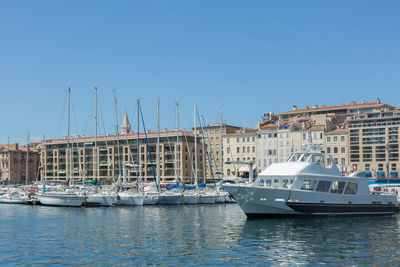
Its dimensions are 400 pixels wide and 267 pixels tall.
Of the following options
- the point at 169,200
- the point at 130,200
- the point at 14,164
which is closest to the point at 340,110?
the point at 169,200

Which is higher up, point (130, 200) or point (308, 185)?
point (308, 185)

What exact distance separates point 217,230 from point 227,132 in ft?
292

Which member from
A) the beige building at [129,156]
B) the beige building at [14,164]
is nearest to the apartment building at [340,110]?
the beige building at [129,156]

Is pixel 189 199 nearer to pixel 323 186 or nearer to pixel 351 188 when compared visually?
pixel 351 188

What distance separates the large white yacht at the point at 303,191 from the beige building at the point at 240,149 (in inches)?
2534


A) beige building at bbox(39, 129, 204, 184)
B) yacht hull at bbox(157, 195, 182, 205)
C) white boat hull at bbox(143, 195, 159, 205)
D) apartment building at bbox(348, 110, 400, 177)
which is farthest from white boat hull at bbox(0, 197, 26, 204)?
apartment building at bbox(348, 110, 400, 177)

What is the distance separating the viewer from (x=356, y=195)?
4506 cm

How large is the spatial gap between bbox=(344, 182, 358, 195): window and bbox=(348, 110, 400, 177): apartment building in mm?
50011

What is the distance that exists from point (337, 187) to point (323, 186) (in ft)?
5.84

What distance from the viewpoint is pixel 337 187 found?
44.0 meters

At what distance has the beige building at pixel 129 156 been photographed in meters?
124

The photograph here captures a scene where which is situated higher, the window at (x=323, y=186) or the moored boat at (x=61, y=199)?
the window at (x=323, y=186)

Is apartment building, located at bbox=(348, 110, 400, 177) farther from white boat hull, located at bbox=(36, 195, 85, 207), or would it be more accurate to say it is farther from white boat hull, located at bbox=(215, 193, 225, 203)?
white boat hull, located at bbox=(36, 195, 85, 207)

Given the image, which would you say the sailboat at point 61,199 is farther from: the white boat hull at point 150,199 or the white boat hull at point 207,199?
the white boat hull at point 207,199
